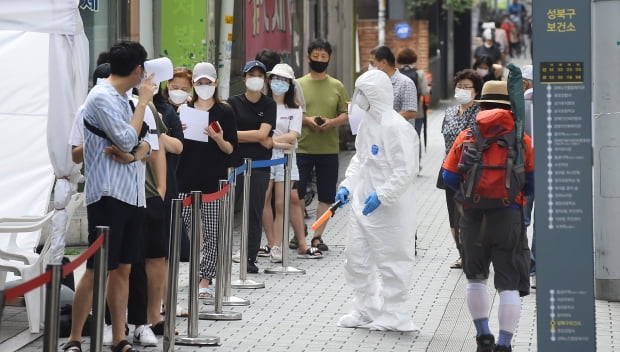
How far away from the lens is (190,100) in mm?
10953

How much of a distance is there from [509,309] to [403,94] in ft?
18.0

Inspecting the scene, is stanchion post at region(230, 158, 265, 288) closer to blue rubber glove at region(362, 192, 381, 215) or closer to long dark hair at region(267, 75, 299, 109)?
long dark hair at region(267, 75, 299, 109)

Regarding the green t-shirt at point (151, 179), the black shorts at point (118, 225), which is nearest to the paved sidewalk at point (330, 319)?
the black shorts at point (118, 225)

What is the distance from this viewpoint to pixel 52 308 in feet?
19.4

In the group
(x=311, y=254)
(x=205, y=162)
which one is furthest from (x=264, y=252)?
(x=205, y=162)

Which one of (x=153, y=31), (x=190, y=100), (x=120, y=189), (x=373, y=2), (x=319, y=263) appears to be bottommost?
(x=319, y=263)

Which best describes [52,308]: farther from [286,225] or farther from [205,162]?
[286,225]

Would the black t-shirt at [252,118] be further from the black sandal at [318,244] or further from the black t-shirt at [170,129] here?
the black t-shirt at [170,129]

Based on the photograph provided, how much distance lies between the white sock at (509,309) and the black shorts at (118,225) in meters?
2.29

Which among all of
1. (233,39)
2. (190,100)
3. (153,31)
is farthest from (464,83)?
(233,39)

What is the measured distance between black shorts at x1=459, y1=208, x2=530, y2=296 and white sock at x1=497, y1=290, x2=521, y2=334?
0.04 m

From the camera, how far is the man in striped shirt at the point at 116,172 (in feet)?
26.1

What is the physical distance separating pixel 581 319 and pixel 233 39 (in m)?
9.94

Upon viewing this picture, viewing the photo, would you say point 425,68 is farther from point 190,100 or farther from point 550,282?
point 550,282
